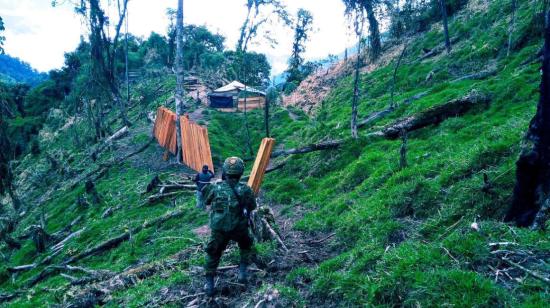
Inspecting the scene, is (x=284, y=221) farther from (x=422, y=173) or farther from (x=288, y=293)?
(x=288, y=293)

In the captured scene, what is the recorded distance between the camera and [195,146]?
16562mm

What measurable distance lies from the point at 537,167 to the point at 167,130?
1769cm

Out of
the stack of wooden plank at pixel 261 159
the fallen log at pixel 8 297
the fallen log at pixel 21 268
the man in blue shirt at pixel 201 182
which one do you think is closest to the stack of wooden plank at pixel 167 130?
the man in blue shirt at pixel 201 182

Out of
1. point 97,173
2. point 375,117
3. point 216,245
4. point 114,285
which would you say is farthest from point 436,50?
point 114,285

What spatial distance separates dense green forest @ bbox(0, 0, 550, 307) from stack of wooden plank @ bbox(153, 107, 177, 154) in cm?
50

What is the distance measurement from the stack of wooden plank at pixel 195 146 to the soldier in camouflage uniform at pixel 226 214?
31.1ft

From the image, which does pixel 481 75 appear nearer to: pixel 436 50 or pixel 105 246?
pixel 436 50

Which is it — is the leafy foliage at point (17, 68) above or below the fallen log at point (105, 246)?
above

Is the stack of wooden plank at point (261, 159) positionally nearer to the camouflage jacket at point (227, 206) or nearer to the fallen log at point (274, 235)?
the fallen log at point (274, 235)

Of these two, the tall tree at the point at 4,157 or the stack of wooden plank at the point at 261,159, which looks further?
the tall tree at the point at 4,157

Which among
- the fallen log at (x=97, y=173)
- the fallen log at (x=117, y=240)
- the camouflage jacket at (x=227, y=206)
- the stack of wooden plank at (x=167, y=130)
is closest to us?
the camouflage jacket at (x=227, y=206)

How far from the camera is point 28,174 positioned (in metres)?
27.0

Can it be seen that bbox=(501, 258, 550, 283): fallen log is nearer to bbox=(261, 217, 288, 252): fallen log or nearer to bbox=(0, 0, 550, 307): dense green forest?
bbox=(0, 0, 550, 307): dense green forest

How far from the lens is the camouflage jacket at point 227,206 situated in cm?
570
